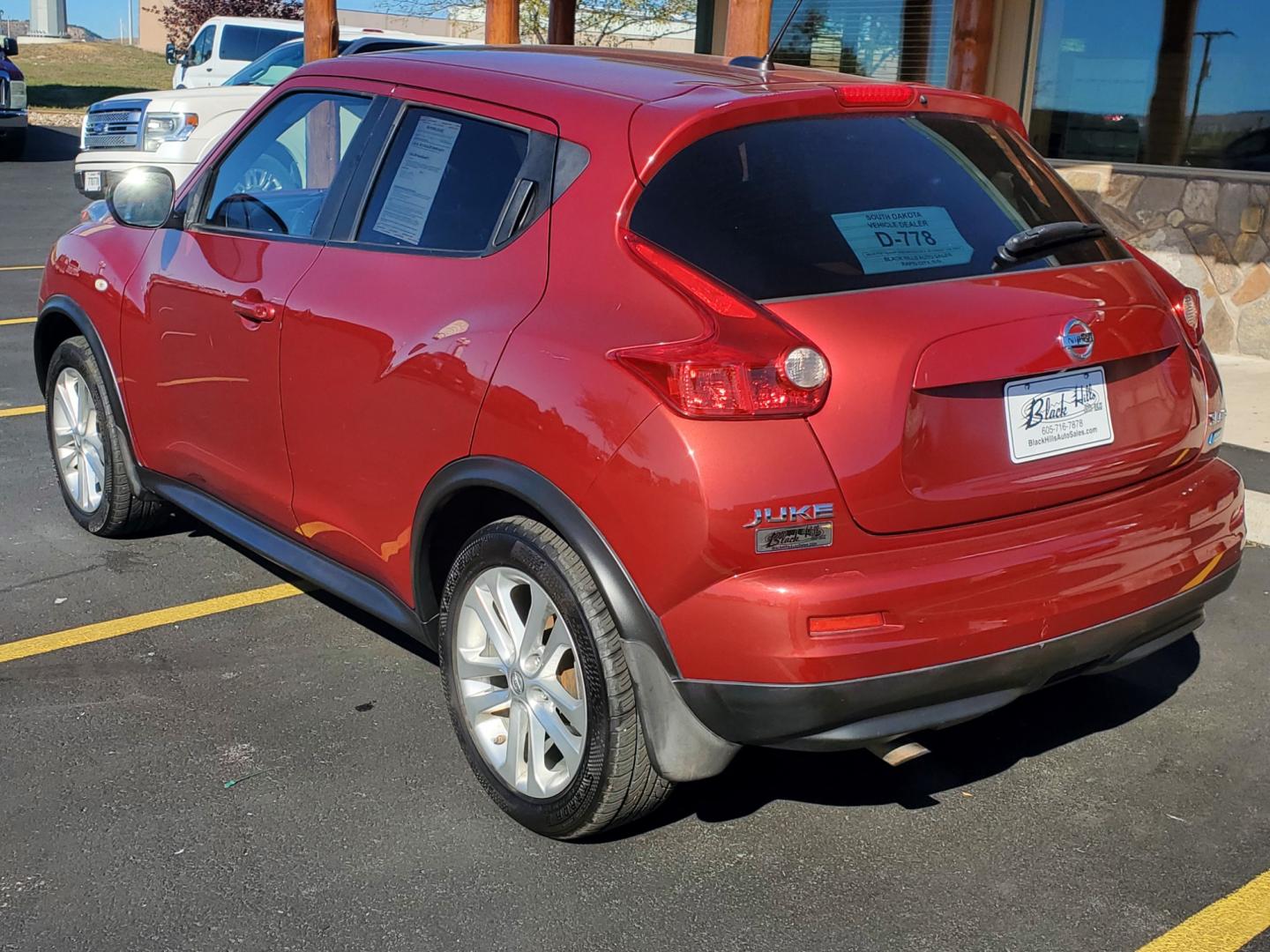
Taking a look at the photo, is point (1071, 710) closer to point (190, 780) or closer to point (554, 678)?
point (554, 678)

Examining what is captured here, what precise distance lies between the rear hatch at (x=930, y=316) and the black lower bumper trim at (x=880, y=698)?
12.1 inches

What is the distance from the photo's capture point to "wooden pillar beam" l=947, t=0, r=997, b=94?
10.4m

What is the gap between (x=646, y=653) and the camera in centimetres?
291

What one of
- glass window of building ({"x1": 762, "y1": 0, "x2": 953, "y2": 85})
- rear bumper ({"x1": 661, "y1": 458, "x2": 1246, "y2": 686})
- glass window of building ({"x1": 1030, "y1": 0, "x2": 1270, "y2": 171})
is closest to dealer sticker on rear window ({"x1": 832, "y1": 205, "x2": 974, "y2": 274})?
rear bumper ({"x1": 661, "y1": 458, "x2": 1246, "y2": 686})

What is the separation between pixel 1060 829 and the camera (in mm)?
3373

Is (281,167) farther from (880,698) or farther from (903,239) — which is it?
(880,698)

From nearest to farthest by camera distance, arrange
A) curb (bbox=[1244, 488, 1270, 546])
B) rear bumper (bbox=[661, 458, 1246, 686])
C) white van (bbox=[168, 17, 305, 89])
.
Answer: rear bumper (bbox=[661, 458, 1246, 686]), curb (bbox=[1244, 488, 1270, 546]), white van (bbox=[168, 17, 305, 89])

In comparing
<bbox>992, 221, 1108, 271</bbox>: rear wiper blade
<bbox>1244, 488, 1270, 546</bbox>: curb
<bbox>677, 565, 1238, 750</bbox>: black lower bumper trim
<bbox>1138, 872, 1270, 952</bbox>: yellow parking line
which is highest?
<bbox>992, 221, 1108, 271</bbox>: rear wiper blade

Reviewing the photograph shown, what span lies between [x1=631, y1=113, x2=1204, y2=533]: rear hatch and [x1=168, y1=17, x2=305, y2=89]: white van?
19.2 metres

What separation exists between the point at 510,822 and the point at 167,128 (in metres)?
11.2

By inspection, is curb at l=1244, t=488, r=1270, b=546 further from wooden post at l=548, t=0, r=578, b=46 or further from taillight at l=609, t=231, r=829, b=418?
wooden post at l=548, t=0, r=578, b=46

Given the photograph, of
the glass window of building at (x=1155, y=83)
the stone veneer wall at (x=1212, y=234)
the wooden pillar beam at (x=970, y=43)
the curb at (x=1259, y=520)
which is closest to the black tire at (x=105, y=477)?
the curb at (x=1259, y=520)

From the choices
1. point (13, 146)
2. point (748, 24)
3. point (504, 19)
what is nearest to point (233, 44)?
point (13, 146)

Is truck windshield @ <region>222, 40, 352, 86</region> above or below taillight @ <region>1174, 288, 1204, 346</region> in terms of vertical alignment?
above
